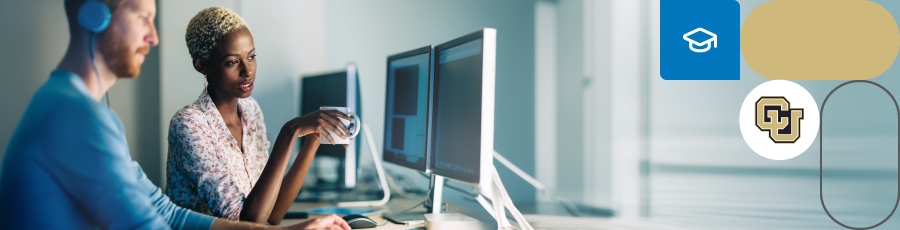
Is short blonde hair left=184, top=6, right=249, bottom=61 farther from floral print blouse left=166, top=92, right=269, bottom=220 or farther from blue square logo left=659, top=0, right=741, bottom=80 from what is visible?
blue square logo left=659, top=0, right=741, bottom=80

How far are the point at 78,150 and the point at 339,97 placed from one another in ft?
3.15

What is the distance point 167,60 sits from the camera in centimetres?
83

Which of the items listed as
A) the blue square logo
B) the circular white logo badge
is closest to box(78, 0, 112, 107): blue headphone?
the blue square logo

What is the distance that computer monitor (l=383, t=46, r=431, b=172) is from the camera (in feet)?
3.64

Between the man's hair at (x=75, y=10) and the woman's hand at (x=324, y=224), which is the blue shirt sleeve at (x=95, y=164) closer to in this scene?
the man's hair at (x=75, y=10)

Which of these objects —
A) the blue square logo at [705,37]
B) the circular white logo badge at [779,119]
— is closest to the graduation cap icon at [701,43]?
the blue square logo at [705,37]

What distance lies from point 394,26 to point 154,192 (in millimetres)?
1845

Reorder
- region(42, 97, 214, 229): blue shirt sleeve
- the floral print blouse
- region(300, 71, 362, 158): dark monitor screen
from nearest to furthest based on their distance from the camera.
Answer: region(42, 97, 214, 229): blue shirt sleeve < the floral print blouse < region(300, 71, 362, 158): dark monitor screen

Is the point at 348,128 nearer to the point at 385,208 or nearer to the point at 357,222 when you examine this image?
the point at 357,222

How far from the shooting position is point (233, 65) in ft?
2.92

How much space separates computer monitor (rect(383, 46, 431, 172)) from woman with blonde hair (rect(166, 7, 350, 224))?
26 centimetres

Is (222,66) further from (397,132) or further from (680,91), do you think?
(680,91)

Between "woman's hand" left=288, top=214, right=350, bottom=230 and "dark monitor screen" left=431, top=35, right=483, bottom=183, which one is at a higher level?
"dark monitor screen" left=431, top=35, right=483, bottom=183

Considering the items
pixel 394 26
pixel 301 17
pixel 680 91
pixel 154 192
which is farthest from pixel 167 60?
pixel 680 91
